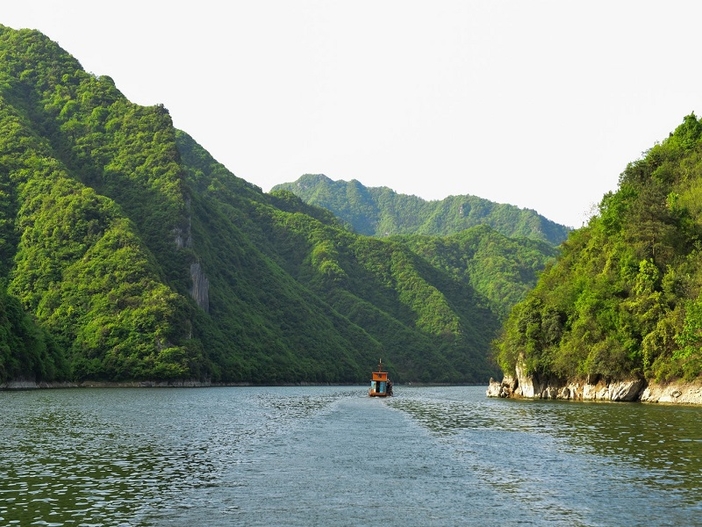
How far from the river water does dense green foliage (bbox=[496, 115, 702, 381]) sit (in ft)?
106

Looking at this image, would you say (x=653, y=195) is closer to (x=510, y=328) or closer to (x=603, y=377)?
(x=603, y=377)

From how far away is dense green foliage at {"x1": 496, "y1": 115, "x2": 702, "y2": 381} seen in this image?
4358 inches

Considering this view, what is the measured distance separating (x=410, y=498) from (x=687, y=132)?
12294 centimetres

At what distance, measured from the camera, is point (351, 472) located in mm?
45125

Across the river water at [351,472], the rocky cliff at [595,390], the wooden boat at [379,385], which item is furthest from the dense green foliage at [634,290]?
the river water at [351,472]

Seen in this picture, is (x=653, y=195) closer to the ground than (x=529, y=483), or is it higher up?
higher up

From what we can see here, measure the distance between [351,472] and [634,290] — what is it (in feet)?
280

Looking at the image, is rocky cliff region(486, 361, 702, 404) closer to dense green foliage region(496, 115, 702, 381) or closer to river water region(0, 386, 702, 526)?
dense green foliage region(496, 115, 702, 381)

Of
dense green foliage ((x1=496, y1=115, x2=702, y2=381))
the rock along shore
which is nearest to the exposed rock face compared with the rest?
the rock along shore

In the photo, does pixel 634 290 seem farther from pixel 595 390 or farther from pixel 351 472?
pixel 351 472

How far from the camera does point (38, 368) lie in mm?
162875

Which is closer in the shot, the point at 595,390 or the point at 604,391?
the point at 604,391

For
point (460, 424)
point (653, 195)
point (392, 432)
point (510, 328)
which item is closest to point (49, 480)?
point (392, 432)

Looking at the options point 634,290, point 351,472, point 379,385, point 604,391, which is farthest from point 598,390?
point 351,472
